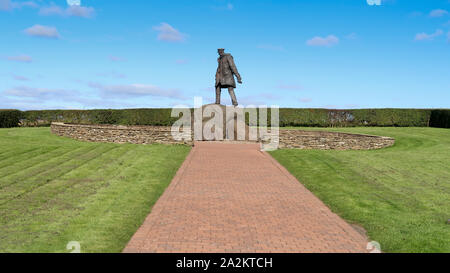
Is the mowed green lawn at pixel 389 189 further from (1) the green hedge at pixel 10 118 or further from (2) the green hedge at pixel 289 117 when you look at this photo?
(1) the green hedge at pixel 10 118

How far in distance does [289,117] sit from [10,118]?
84.0 ft

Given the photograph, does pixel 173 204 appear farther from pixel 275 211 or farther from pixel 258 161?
pixel 258 161

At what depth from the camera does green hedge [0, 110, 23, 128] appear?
3338cm

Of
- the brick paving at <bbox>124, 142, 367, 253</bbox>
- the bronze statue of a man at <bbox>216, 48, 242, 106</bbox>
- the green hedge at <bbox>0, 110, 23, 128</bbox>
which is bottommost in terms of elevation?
the brick paving at <bbox>124, 142, 367, 253</bbox>

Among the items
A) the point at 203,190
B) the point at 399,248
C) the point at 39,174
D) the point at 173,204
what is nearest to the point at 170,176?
the point at 203,190

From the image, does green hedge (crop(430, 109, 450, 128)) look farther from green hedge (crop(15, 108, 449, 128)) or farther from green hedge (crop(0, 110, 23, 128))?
green hedge (crop(0, 110, 23, 128))

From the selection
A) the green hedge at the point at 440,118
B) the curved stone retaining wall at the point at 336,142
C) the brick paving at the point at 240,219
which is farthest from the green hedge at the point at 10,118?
the green hedge at the point at 440,118

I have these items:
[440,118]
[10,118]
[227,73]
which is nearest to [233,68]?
[227,73]

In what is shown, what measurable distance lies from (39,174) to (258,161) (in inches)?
337

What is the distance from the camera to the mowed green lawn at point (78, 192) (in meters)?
7.27

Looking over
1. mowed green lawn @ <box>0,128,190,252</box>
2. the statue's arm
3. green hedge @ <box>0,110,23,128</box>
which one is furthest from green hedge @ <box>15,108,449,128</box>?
mowed green lawn @ <box>0,128,190,252</box>

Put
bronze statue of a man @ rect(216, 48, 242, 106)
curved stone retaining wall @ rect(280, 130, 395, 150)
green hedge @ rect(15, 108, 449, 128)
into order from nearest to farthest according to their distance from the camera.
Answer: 1. curved stone retaining wall @ rect(280, 130, 395, 150)
2. bronze statue of a man @ rect(216, 48, 242, 106)
3. green hedge @ rect(15, 108, 449, 128)

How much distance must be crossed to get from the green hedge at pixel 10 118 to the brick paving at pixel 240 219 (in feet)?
86.8

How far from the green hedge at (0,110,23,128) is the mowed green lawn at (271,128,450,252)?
26.2 metres
